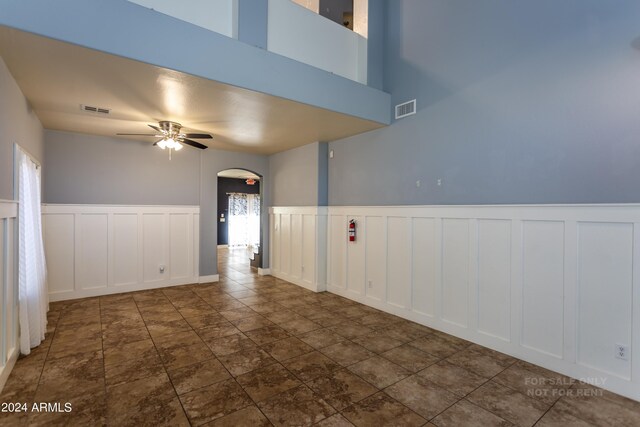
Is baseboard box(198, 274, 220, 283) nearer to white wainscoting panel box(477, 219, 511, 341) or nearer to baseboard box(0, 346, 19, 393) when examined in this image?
baseboard box(0, 346, 19, 393)

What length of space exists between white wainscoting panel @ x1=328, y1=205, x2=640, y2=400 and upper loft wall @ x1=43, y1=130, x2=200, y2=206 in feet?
13.8

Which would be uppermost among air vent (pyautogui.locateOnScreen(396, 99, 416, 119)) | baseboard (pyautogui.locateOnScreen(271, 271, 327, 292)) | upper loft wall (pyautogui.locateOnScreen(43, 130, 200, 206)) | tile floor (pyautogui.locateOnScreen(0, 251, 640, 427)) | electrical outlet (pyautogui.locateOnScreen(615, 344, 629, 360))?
air vent (pyautogui.locateOnScreen(396, 99, 416, 119))

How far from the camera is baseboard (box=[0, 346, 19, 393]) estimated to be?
2746mm

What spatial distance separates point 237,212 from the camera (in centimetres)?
1330

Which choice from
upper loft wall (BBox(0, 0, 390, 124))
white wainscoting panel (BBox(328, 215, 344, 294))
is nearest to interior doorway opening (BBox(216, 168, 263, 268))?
white wainscoting panel (BBox(328, 215, 344, 294))

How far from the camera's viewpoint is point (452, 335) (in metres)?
3.99

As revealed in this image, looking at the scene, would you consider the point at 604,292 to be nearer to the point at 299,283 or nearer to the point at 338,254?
the point at 338,254

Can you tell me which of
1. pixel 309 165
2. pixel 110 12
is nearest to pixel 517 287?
pixel 309 165

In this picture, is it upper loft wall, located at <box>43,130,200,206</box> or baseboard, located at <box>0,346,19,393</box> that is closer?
baseboard, located at <box>0,346,19,393</box>

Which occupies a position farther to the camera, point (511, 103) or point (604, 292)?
point (511, 103)

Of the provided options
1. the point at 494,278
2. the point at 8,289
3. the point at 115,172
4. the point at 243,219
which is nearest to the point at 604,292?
the point at 494,278

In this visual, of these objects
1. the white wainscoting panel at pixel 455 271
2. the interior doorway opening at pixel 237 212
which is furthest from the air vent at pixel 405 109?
the interior doorway opening at pixel 237 212

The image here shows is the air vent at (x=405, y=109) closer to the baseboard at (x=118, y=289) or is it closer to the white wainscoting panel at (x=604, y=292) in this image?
the white wainscoting panel at (x=604, y=292)

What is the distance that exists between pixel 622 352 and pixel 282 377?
10.0 ft
